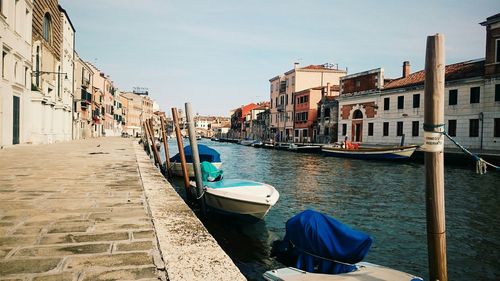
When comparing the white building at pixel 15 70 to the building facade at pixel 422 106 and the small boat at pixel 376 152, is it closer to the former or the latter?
the small boat at pixel 376 152

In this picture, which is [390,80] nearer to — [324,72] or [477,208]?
[324,72]

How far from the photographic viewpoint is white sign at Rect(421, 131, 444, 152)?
10.8ft

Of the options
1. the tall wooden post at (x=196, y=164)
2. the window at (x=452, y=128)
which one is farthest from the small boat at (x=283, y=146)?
the tall wooden post at (x=196, y=164)

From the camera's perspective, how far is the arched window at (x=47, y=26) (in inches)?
941

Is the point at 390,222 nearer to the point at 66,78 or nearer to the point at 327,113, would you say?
the point at 66,78

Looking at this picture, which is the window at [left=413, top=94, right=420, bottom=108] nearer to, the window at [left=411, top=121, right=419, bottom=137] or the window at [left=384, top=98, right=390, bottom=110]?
the window at [left=411, top=121, right=419, bottom=137]

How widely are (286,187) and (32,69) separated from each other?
16918 millimetres

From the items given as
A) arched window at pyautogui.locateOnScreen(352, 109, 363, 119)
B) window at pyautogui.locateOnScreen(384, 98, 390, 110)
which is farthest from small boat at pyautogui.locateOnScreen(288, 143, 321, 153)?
window at pyautogui.locateOnScreen(384, 98, 390, 110)

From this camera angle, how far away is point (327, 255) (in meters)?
4.14

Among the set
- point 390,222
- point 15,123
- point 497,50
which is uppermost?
point 497,50

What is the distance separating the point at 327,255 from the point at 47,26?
27673 mm

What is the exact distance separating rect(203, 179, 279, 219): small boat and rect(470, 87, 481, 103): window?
82.5 ft

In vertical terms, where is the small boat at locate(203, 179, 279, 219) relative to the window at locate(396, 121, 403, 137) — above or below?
below

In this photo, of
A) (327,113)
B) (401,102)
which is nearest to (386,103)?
(401,102)
